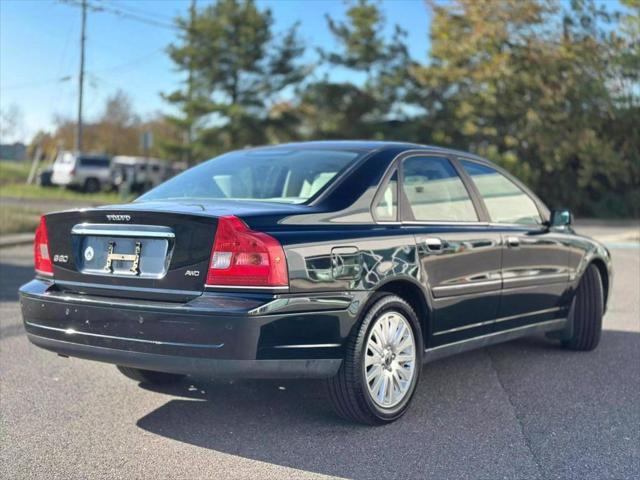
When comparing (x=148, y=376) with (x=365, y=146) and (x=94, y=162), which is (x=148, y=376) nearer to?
(x=365, y=146)

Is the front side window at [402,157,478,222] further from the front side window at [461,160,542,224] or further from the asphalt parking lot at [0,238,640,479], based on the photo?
the asphalt parking lot at [0,238,640,479]

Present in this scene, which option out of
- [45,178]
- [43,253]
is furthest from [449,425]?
[45,178]

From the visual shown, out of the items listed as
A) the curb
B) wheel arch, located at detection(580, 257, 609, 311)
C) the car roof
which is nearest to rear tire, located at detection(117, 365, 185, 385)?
the car roof

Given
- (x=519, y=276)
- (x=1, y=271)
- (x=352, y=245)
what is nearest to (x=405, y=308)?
(x=352, y=245)

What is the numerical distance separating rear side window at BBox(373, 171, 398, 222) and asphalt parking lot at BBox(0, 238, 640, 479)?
3.85 feet

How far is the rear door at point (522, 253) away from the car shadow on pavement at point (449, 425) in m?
0.48

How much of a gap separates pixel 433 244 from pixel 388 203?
1.27 ft

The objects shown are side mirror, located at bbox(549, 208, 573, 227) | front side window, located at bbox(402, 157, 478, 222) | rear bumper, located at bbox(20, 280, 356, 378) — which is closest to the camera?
rear bumper, located at bbox(20, 280, 356, 378)

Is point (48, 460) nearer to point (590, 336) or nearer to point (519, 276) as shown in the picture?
point (519, 276)

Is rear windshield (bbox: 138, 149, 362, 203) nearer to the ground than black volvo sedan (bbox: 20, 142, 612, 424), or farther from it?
farther from it

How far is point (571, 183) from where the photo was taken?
94.4 feet

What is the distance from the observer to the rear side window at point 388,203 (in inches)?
168

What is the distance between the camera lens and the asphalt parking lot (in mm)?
3516

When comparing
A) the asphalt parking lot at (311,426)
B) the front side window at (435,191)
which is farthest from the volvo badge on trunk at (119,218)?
the front side window at (435,191)
